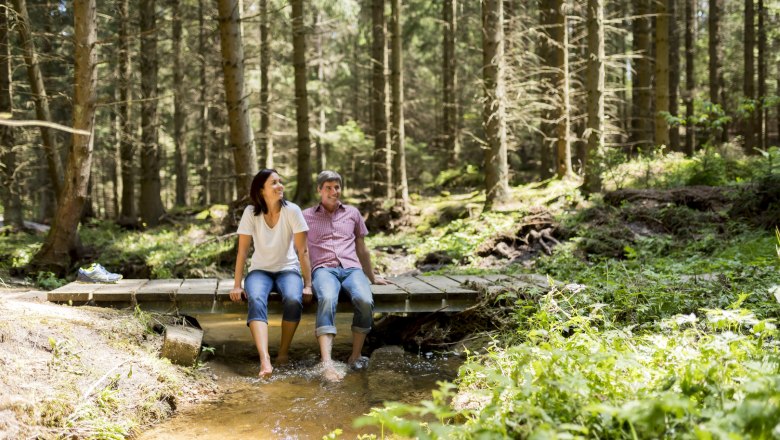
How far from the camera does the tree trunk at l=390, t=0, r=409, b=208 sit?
15945mm

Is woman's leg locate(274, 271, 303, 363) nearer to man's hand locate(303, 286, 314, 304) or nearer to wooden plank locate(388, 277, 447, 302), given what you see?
man's hand locate(303, 286, 314, 304)

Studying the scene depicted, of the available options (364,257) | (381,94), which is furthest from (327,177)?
(381,94)

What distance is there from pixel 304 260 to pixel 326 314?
642mm

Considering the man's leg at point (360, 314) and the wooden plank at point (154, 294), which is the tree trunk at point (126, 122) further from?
the man's leg at point (360, 314)

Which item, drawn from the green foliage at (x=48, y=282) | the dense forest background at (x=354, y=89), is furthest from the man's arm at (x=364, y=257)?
the green foliage at (x=48, y=282)

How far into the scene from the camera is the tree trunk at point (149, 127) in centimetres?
1678

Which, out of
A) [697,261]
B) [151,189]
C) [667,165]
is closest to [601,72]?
[667,165]

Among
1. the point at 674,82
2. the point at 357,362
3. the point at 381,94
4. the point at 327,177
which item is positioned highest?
the point at 674,82

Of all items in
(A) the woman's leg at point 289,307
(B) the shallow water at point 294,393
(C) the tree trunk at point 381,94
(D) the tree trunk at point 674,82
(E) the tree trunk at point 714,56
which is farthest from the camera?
(E) the tree trunk at point 714,56

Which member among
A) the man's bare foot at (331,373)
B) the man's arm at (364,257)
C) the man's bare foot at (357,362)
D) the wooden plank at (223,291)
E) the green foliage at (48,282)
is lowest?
the man's bare foot at (357,362)

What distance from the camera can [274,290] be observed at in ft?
19.8

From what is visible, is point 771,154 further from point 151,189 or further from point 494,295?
point 151,189

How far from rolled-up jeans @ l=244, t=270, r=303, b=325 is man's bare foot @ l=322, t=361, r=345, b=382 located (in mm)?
636

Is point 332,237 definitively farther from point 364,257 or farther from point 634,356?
point 634,356
